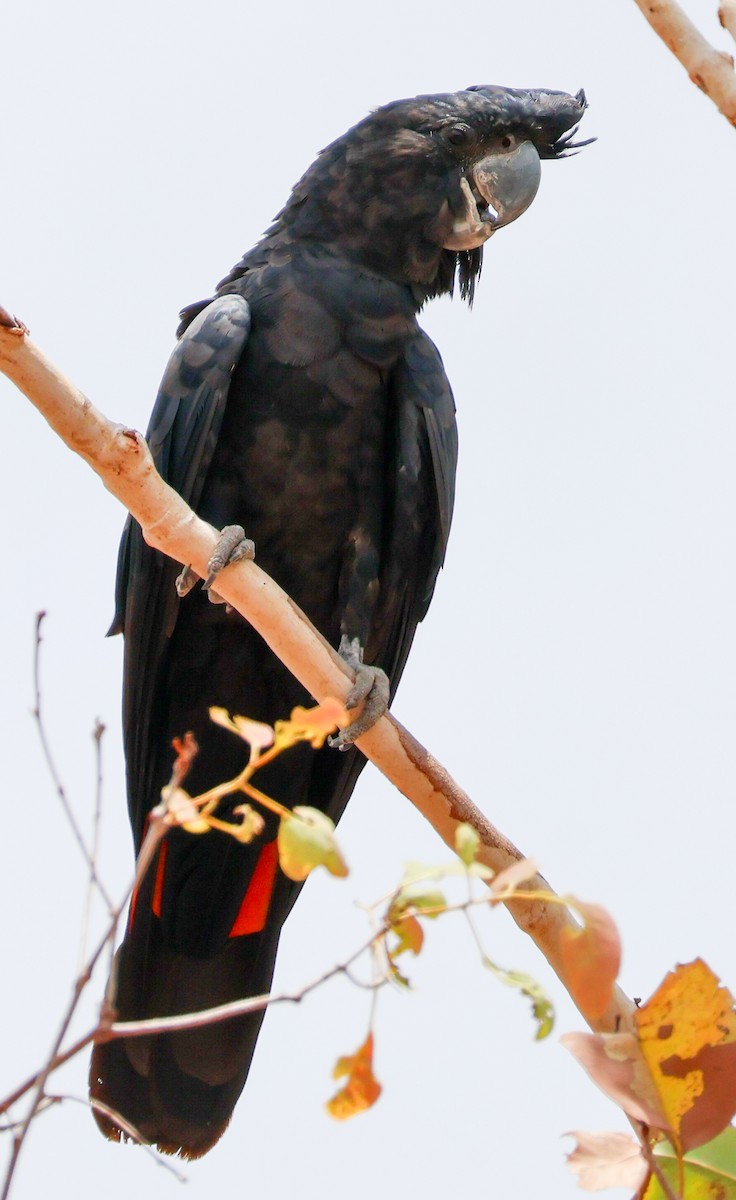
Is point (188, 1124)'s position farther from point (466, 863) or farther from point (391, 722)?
point (466, 863)

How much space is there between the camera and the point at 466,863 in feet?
4.92

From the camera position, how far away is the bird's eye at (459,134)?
3.79m

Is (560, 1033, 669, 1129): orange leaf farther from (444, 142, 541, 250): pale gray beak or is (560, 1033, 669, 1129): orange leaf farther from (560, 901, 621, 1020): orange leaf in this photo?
(444, 142, 541, 250): pale gray beak

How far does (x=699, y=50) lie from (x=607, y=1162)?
179cm

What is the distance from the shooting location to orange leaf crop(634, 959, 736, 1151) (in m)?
1.94

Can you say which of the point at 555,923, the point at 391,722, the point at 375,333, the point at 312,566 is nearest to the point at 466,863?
the point at 555,923

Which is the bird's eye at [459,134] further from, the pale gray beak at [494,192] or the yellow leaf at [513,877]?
the yellow leaf at [513,877]

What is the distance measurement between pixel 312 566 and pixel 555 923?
123 cm

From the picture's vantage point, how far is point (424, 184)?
3.74m

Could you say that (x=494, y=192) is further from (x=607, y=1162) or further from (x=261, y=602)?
(x=607, y=1162)

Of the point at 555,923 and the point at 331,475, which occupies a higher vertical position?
the point at 331,475

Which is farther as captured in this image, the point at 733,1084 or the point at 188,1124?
the point at 188,1124

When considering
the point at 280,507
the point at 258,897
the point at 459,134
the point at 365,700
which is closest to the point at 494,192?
the point at 459,134

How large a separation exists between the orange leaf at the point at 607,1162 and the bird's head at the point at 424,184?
8.11 ft
